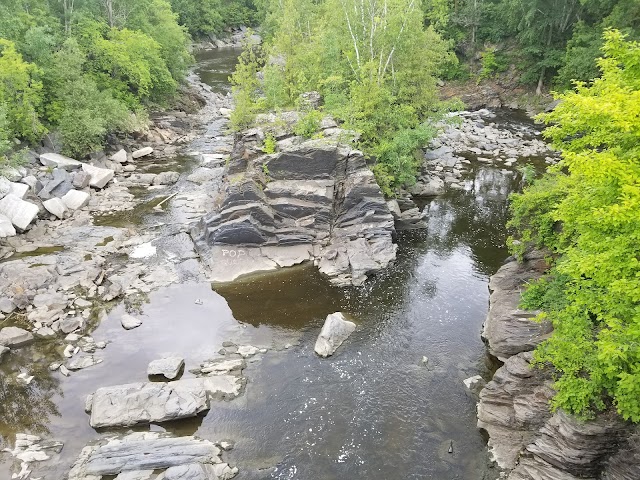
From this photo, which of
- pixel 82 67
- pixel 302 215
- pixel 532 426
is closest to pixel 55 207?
pixel 302 215

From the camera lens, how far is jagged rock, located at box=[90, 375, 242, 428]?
17.6 metres

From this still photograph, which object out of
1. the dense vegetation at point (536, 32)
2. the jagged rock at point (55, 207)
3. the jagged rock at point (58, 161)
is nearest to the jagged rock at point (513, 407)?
the jagged rock at point (55, 207)

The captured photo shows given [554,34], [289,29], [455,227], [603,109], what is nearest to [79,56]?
[289,29]

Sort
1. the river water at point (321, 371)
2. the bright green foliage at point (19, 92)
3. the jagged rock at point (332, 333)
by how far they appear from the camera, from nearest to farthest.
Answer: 1. the river water at point (321, 371)
2. the jagged rock at point (332, 333)
3. the bright green foliage at point (19, 92)

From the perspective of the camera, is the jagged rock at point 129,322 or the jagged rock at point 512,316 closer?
Answer: the jagged rock at point 512,316

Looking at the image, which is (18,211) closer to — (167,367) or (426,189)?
(167,367)

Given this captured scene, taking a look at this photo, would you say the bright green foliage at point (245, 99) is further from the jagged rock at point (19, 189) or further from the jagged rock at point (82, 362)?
the jagged rock at point (82, 362)

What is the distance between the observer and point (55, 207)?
32.0 meters

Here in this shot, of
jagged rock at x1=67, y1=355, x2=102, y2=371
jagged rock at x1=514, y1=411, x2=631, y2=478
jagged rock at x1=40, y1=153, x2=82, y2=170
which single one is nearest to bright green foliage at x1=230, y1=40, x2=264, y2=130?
jagged rock at x1=40, y1=153, x2=82, y2=170

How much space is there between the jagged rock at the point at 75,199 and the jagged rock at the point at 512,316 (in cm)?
2839

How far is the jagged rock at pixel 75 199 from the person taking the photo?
33344 mm

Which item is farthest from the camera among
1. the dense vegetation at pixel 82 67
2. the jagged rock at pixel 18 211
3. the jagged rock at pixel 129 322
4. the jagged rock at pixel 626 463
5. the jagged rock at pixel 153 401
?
the dense vegetation at pixel 82 67

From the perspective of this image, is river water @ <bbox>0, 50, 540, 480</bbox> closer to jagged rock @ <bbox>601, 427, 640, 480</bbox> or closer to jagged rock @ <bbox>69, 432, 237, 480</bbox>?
jagged rock @ <bbox>69, 432, 237, 480</bbox>

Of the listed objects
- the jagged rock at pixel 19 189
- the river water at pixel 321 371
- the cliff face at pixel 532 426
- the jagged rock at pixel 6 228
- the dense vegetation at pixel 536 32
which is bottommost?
the river water at pixel 321 371
